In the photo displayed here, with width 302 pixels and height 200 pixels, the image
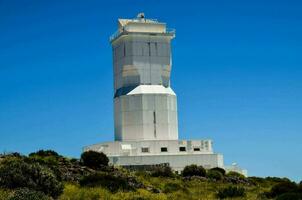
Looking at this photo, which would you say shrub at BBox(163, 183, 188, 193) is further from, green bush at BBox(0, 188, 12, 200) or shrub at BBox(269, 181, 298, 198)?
green bush at BBox(0, 188, 12, 200)

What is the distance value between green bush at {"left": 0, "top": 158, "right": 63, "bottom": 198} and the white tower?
2218 inches

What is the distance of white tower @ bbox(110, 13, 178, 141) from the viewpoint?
81.4 m

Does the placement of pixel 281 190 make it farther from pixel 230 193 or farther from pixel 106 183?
pixel 106 183

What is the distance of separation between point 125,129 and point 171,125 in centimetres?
644

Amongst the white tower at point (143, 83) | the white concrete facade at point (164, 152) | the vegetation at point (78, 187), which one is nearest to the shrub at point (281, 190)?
the vegetation at point (78, 187)

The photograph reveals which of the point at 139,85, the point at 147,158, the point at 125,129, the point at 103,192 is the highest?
the point at 139,85

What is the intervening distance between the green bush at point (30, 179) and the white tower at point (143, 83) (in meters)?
56.3

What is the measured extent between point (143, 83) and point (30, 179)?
59527 mm

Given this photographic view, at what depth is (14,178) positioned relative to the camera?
2431cm

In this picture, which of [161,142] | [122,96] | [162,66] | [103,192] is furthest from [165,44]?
[103,192]

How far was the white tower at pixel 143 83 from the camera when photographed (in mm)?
81438

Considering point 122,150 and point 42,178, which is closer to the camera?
point 42,178

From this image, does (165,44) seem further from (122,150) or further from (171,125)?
(122,150)

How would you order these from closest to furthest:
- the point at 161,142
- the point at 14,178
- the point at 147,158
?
1. the point at 14,178
2. the point at 147,158
3. the point at 161,142
